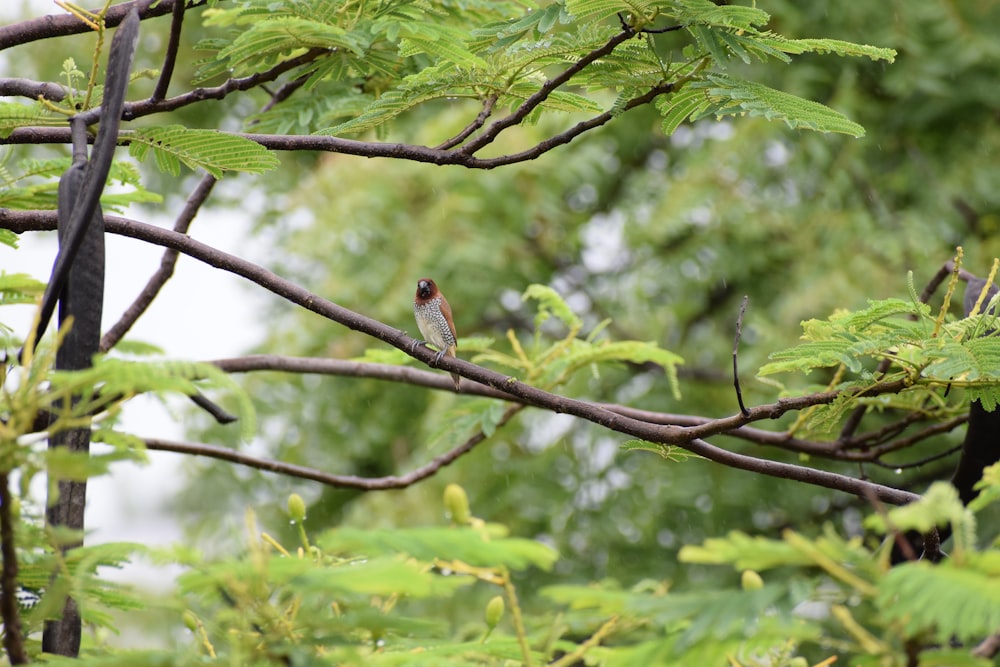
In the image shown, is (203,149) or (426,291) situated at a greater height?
(426,291)

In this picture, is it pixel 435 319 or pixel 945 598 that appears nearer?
pixel 945 598

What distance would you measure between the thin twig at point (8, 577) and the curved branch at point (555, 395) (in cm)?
96

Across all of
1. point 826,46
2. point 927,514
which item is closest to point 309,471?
point 826,46

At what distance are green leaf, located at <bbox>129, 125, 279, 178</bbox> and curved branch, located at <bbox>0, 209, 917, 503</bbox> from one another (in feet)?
0.58

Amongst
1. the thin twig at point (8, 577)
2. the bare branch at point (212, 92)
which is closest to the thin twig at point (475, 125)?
the bare branch at point (212, 92)

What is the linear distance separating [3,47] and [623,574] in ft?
15.8

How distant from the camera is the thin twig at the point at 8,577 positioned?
1270 mm

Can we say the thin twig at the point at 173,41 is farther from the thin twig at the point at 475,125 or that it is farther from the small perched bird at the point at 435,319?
the small perched bird at the point at 435,319

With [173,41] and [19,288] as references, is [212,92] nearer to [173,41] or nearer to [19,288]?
[173,41]

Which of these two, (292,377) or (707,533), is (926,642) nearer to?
(707,533)

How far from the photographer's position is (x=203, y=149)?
7.38 ft

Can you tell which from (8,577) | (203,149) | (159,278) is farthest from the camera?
(159,278)

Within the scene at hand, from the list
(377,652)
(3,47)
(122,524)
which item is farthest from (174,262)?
(122,524)

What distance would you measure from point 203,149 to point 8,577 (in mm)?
1180
